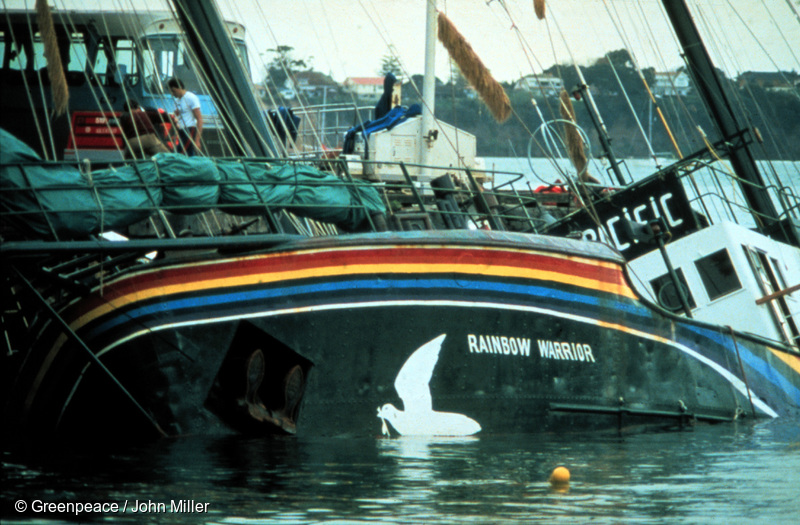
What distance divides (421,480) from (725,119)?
9.79 metres

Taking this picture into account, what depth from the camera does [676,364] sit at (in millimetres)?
11469

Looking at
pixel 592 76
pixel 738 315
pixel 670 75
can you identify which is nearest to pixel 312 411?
pixel 738 315

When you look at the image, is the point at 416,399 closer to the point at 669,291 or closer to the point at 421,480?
the point at 421,480

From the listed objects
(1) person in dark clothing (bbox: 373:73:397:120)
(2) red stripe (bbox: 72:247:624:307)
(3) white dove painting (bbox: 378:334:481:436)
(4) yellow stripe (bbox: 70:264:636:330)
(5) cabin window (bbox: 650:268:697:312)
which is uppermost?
(1) person in dark clothing (bbox: 373:73:397:120)

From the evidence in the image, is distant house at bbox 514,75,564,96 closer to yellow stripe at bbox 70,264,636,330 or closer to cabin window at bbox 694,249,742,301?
cabin window at bbox 694,249,742,301

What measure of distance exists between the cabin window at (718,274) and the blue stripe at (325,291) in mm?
3037

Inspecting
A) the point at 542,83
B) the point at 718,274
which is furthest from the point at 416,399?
the point at 542,83

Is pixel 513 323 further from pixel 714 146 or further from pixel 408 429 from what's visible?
pixel 714 146

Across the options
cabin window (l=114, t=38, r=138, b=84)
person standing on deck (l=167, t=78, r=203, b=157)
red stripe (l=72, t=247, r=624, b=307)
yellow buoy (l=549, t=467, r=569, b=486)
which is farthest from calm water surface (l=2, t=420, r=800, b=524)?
cabin window (l=114, t=38, r=138, b=84)

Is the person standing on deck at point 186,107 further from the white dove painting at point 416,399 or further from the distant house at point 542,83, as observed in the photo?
the white dove painting at point 416,399

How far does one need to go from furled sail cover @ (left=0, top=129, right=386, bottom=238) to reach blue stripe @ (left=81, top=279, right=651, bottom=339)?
2.38 ft

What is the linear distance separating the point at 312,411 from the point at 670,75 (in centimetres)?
1219

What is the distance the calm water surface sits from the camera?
6.84 meters

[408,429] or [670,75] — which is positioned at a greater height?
[670,75]
